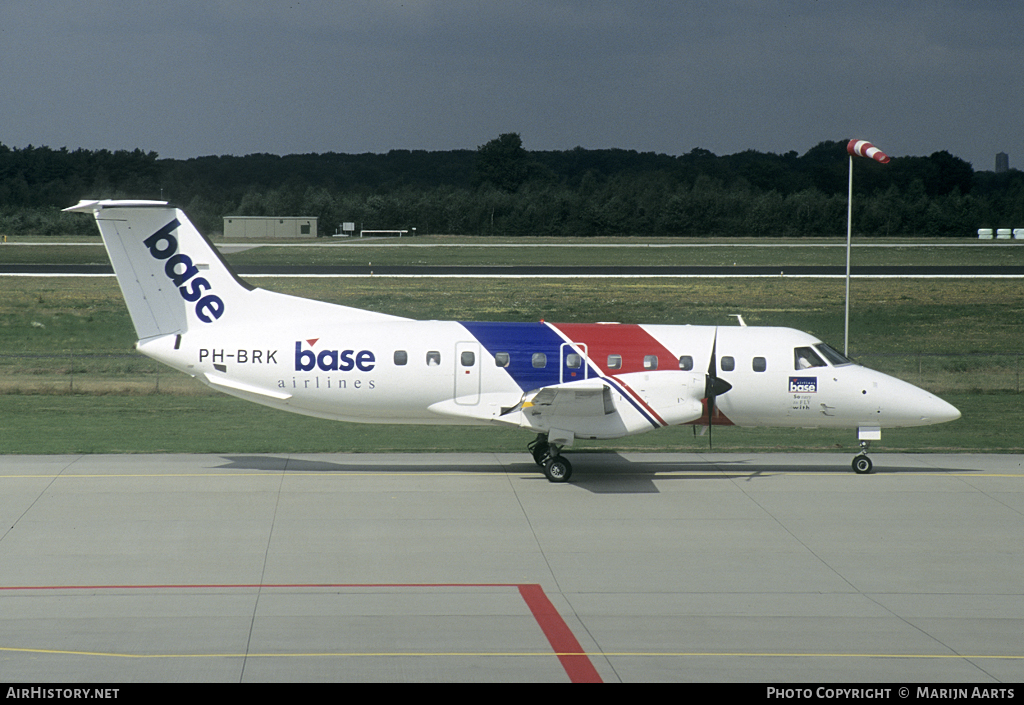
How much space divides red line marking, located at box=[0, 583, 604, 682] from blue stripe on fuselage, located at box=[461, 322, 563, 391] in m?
7.07

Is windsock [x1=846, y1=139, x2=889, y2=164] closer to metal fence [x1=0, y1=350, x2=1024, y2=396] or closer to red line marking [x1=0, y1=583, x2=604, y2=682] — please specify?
metal fence [x1=0, y1=350, x2=1024, y2=396]

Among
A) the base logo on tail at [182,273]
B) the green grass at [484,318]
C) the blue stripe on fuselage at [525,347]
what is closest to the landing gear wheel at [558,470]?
the blue stripe on fuselage at [525,347]

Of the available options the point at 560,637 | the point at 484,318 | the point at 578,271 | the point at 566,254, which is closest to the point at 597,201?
the point at 566,254

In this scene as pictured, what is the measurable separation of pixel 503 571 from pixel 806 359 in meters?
9.42

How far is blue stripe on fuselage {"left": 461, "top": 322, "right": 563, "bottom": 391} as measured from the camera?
20203mm

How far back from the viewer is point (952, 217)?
10306 centimetres

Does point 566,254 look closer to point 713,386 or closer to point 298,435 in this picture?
point 298,435

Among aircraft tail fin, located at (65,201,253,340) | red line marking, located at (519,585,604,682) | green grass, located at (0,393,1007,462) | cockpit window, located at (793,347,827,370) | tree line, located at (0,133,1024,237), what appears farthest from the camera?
tree line, located at (0,133,1024,237)

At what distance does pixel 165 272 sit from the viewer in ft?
66.5

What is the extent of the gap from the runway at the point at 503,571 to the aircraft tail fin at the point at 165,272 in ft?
10.2

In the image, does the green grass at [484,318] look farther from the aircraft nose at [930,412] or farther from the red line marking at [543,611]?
the red line marking at [543,611]

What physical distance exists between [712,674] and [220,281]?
13.6 m

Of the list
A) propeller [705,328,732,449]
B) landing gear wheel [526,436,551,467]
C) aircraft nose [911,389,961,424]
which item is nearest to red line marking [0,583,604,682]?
landing gear wheel [526,436,551,467]
